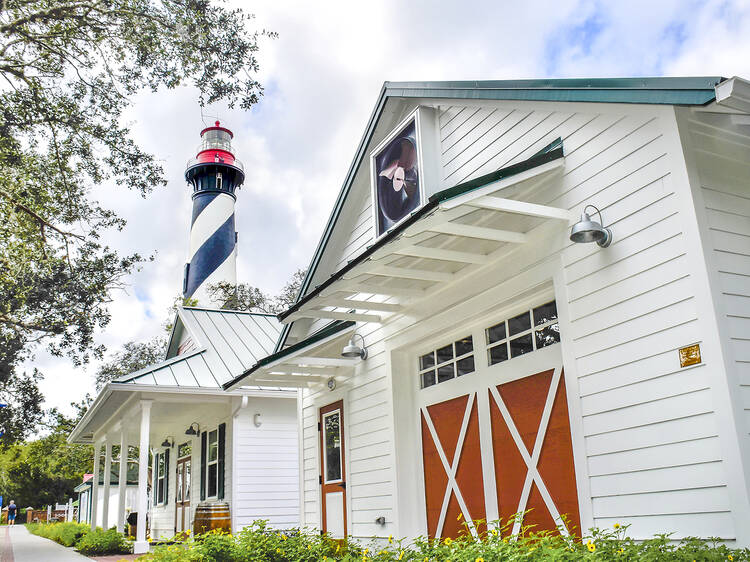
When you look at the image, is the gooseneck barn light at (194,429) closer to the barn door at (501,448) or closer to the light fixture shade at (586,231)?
the barn door at (501,448)

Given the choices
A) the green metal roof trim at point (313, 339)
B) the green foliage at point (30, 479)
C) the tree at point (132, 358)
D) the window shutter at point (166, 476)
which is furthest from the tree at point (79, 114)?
the green foliage at point (30, 479)

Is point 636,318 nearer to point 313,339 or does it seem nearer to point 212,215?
point 313,339

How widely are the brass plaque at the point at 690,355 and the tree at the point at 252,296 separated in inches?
981

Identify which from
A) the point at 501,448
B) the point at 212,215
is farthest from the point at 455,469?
the point at 212,215

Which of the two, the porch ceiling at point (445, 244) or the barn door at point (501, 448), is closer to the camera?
the porch ceiling at point (445, 244)

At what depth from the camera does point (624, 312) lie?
4887 mm

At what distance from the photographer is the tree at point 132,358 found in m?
29.0

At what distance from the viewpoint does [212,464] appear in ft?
48.0

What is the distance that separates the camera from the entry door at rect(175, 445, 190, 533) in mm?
16172

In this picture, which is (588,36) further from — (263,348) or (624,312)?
(263,348)

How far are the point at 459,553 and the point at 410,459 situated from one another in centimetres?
291

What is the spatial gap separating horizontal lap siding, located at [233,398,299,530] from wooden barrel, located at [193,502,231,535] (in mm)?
2495

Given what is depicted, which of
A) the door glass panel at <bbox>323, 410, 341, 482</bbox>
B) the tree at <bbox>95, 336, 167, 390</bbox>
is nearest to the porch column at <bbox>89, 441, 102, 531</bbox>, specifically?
the door glass panel at <bbox>323, 410, 341, 482</bbox>

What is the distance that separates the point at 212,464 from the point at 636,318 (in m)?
11.8
